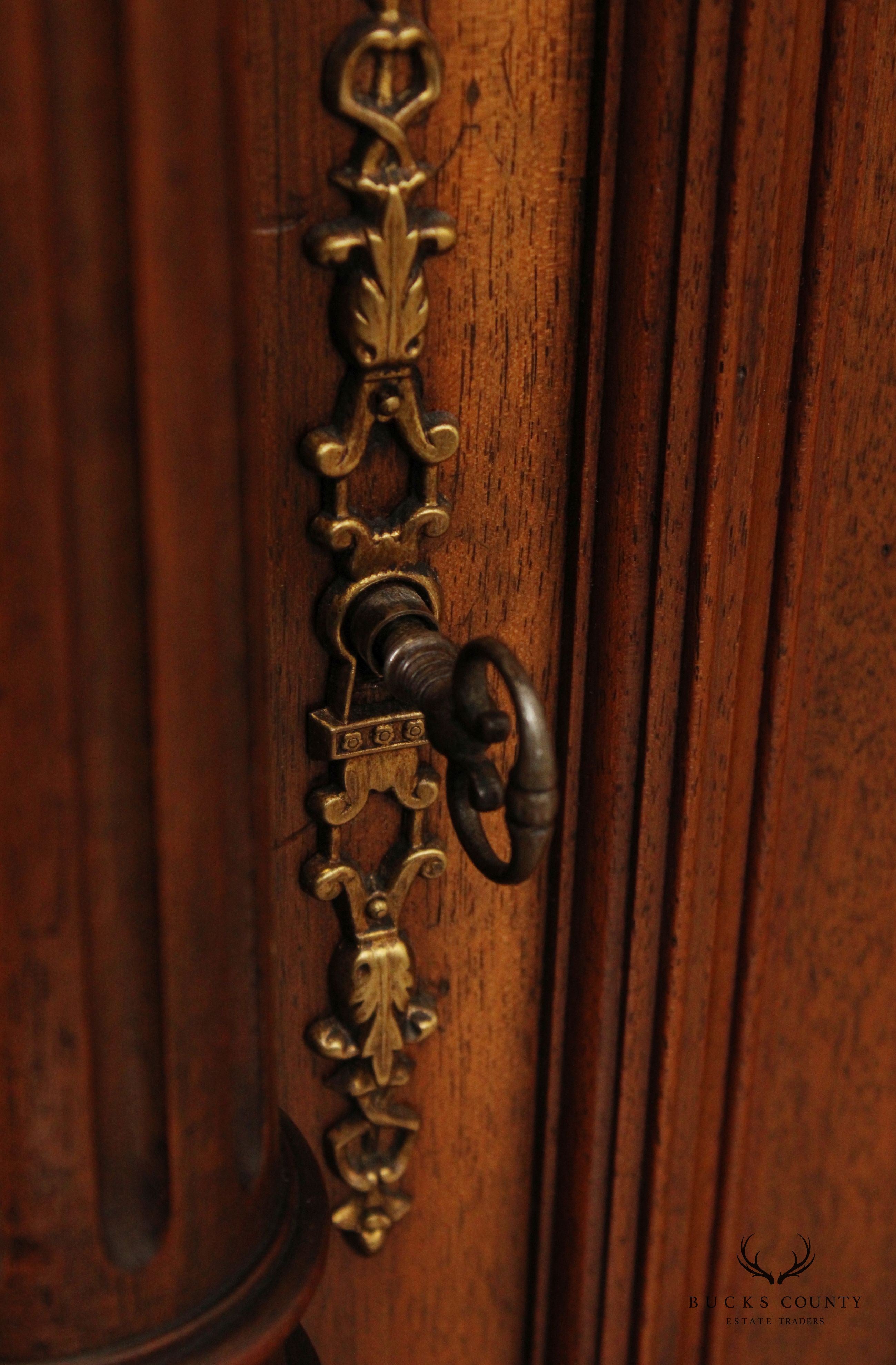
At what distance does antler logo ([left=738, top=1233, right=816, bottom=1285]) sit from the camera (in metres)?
0.80

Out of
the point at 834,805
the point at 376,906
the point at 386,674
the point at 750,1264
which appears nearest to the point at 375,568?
the point at 386,674

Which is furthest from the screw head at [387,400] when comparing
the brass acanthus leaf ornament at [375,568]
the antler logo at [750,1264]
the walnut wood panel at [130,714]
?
the antler logo at [750,1264]

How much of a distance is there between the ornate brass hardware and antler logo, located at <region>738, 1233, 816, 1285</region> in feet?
0.84

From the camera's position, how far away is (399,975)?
604mm

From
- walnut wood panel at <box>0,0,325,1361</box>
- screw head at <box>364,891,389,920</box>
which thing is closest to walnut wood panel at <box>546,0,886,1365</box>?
screw head at <box>364,891,389,920</box>

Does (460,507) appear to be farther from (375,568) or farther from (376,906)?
(376,906)

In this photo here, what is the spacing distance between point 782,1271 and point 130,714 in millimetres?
640

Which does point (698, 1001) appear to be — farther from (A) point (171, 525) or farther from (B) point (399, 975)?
(A) point (171, 525)

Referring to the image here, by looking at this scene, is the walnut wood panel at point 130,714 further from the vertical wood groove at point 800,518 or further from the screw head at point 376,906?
the vertical wood groove at point 800,518

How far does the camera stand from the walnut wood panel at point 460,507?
0.49 meters

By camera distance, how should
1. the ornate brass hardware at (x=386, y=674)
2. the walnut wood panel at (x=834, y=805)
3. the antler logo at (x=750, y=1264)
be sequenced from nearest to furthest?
the ornate brass hardware at (x=386, y=674) < the walnut wood panel at (x=834, y=805) < the antler logo at (x=750, y=1264)

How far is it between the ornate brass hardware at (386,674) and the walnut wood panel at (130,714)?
0.29ft

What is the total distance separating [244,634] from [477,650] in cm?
8

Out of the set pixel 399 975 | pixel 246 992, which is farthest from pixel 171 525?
pixel 399 975
